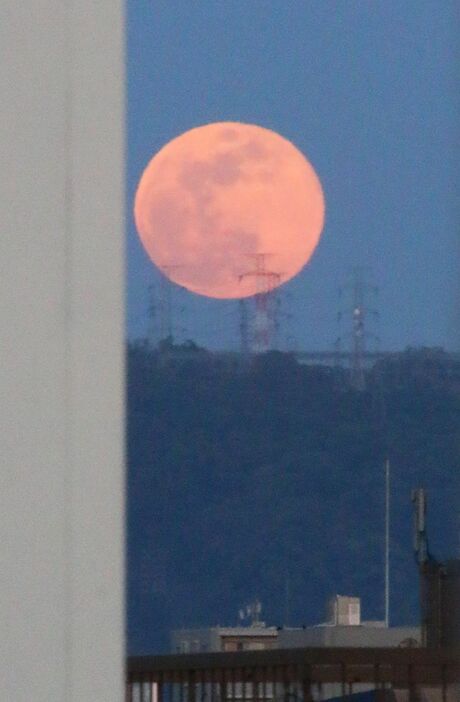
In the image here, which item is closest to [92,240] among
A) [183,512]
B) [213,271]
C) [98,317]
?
[98,317]

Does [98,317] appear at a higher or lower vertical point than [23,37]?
lower

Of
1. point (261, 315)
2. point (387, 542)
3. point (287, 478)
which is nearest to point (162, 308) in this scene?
point (261, 315)

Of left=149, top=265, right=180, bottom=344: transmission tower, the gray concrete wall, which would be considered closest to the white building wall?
left=149, top=265, right=180, bottom=344: transmission tower

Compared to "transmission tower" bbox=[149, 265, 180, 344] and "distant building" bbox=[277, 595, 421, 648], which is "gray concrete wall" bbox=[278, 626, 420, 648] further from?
"transmission tower" bbox=[149, 265, 180, 344]

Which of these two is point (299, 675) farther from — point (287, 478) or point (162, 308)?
point (162, 308)

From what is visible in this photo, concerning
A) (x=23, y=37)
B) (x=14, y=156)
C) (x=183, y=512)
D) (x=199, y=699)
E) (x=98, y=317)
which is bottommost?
(x=199, y=699)

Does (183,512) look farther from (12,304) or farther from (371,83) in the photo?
(371,83)
